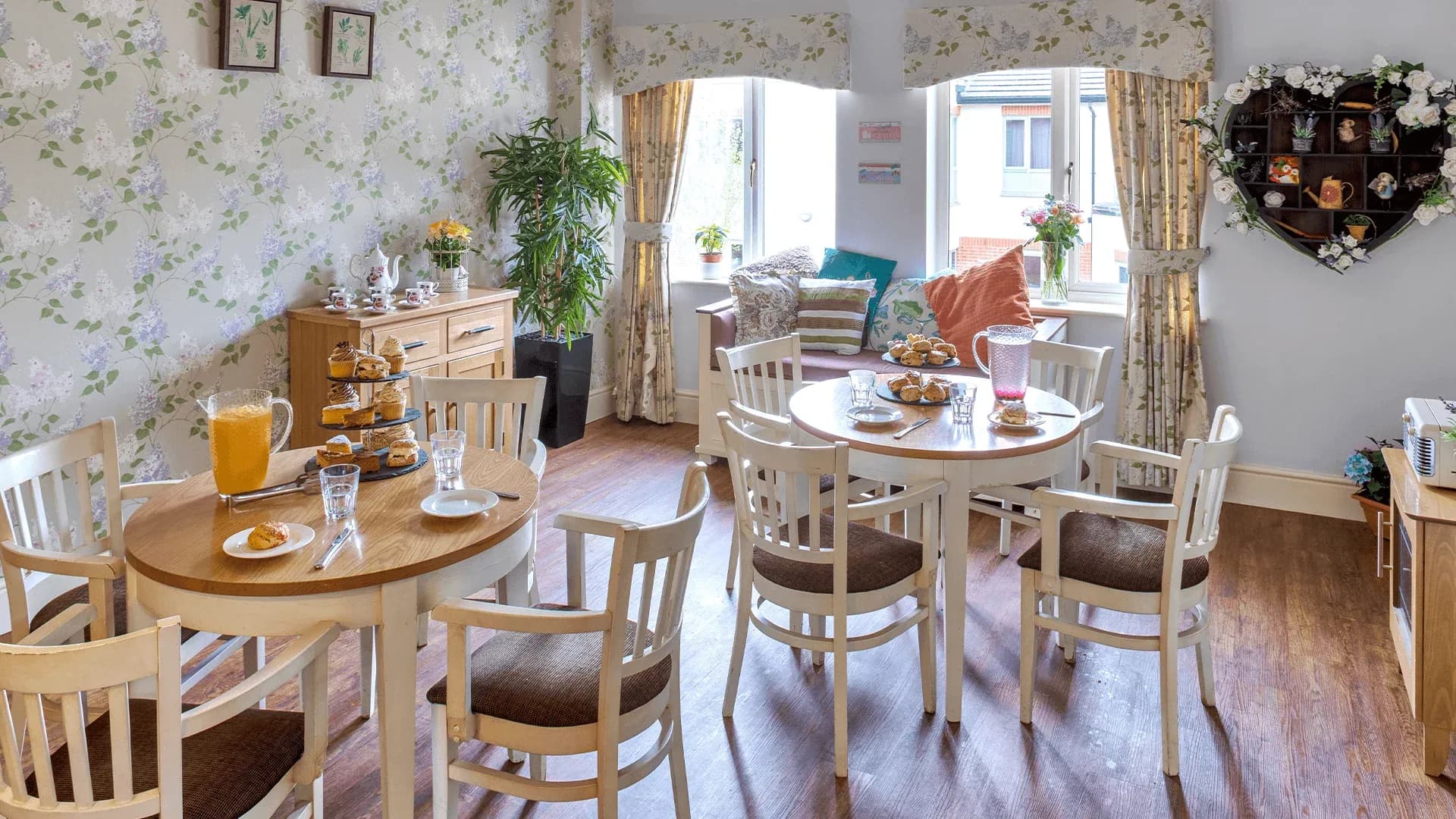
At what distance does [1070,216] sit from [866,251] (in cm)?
104

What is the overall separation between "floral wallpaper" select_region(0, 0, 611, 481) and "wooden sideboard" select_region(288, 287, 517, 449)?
0.26 ft

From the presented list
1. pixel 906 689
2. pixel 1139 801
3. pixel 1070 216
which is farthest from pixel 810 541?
pixel 1070 216

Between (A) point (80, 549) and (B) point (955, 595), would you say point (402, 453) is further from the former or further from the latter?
(B) point (955, 595)

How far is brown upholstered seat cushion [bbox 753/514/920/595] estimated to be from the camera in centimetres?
274

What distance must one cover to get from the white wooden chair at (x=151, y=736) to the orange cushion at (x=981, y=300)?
3.53 m

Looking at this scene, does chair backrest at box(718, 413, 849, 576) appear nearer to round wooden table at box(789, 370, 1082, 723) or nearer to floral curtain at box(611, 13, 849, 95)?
round wooden table at box(789, 370, 1082, 723)

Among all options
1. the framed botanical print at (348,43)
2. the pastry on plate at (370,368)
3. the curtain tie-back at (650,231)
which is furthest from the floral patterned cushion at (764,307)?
the pastry on plate at (370,368)

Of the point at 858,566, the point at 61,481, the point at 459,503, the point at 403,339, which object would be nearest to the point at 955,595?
the point at 858,566

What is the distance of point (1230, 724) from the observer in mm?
2926

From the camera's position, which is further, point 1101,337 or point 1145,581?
point 1101,337

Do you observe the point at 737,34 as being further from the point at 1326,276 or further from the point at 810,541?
the point at 810,541

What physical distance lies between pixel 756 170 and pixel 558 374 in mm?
1616

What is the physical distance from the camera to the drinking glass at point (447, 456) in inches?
96.3

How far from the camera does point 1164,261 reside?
4750 mm
